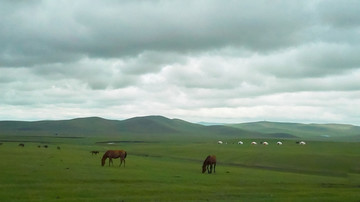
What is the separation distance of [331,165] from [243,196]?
29067 mm

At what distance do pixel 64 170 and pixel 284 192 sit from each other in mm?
14922

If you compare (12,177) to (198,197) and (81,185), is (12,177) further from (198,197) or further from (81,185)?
(198,197)

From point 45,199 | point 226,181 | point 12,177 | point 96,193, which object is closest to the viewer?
point 45,199

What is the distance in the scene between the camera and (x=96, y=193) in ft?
62.5

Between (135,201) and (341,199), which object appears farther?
(341,199)

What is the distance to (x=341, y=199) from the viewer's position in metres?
19.5

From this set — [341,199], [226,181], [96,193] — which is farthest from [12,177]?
[341,199]

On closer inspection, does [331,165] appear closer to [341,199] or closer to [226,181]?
[226,181]

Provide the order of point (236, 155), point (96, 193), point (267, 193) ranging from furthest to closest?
point (236, 155) < point (267, 193) < point (96, 193)

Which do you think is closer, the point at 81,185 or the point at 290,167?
the point at 81,185

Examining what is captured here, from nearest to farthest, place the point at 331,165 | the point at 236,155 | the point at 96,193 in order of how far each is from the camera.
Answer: the point at 96,193
the point at 331,165
the point at 236,155

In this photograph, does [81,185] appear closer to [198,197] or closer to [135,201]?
[135,201]

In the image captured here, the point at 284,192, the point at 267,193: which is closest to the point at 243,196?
the point at 267,193

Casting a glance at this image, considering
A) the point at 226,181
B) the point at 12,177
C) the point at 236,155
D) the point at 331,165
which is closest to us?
the point at 12,177
